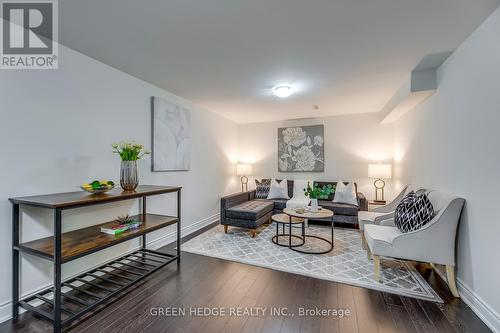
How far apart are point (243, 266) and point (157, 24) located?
8.56ft

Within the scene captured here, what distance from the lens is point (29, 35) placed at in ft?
6.16

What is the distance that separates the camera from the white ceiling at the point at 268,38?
1565 millimetres

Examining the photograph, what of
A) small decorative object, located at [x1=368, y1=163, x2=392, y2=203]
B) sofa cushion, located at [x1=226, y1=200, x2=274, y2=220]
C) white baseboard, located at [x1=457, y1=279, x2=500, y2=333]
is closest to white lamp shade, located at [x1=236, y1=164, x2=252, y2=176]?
sofa cushion, located at [x1=226, y1=200, x2=274, y2=220]

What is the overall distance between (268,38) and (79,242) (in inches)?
96.0

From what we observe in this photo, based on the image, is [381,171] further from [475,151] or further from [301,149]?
[475,151]

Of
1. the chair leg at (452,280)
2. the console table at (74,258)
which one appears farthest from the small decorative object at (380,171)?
the console table at (74,258)

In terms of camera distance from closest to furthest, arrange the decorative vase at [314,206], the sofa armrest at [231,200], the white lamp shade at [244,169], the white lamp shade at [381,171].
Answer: the decorative vase at [314,206] < the sofa armrest at [231,200] < the white lamp shade at [381,171] < the white lamp shade at [244,169]

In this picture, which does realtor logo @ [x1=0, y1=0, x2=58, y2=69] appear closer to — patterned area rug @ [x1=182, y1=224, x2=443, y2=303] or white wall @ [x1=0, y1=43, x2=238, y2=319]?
white wall @ [x1=0, y1=43, x2=238, y2=319]

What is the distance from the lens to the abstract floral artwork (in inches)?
195

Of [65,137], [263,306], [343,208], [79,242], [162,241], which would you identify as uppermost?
[65,137]

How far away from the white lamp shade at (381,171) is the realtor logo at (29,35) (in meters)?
4.81

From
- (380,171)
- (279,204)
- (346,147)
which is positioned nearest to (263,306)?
(279,204)

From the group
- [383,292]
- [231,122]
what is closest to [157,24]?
[383,292]

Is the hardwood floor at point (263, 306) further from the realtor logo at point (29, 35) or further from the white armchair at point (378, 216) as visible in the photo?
the realtor logo at point (29, 35)
